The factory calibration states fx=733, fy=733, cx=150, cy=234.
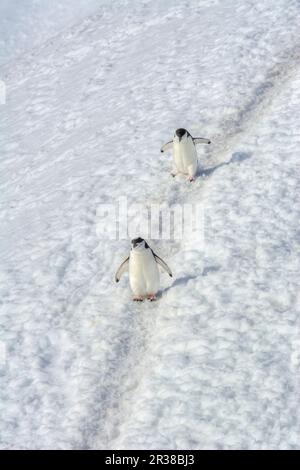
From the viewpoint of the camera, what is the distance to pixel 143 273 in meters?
11.8

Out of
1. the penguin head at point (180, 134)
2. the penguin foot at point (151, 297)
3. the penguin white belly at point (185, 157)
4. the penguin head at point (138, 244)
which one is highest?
the penguin head at point (180, 134)

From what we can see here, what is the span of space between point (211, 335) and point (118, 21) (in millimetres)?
19797

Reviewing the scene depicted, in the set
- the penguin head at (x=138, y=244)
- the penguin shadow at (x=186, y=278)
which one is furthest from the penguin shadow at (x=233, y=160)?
the penguin head at (x=138, y=244)

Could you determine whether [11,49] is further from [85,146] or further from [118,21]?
[85,146]

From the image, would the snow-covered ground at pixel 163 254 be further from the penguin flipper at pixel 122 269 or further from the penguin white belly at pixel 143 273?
the penguin flipper at pixel 122 269

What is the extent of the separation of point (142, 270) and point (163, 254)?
1.77 m

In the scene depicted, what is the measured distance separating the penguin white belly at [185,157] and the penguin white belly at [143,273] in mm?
3718

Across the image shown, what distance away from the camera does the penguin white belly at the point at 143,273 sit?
11.7 m

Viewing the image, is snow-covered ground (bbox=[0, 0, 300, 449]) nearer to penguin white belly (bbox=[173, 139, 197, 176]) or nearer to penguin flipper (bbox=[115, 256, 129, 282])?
penguin white belly (bbox=[173, 139, 197, 176])

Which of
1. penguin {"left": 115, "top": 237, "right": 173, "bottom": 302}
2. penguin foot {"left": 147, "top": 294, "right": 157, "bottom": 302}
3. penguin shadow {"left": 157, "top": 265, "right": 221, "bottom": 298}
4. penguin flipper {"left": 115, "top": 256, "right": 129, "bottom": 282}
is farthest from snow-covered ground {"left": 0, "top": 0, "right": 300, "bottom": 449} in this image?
penguin flipper {"left": 115, "top": 256, "right": 129, "bottom": 282}

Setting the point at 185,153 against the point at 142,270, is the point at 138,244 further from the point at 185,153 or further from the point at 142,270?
the point at 185,153

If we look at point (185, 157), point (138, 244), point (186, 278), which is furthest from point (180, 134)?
point (138, 244)

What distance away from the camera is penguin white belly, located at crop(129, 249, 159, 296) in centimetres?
1170

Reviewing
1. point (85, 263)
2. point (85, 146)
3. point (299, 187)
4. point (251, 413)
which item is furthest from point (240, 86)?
point (251, 413)
